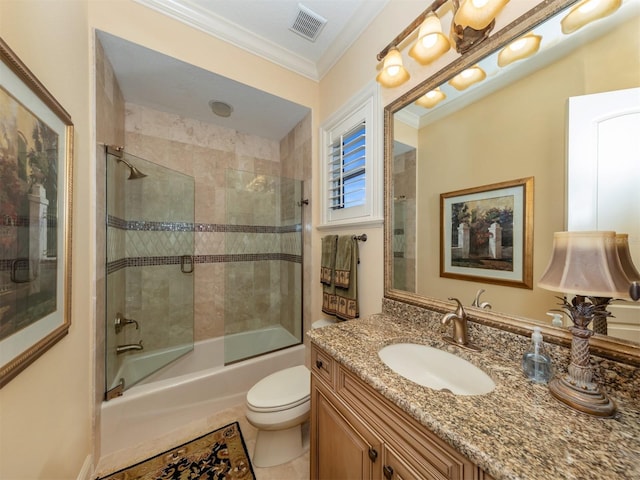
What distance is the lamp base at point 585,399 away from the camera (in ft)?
1.86

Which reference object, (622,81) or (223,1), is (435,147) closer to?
(622,81)

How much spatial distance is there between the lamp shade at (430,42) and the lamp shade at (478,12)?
84 millimetres

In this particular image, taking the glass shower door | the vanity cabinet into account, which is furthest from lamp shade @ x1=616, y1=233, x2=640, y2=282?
the glass shower door

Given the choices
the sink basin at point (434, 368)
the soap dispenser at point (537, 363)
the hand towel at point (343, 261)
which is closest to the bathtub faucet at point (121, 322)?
the hand towel at point (343, 261)

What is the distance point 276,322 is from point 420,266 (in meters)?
1.71

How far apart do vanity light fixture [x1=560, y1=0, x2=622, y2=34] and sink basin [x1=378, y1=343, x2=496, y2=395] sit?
1198 millimetres

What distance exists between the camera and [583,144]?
0.74 metres

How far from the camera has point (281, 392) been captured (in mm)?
1359

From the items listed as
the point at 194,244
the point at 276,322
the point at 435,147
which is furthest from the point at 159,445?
the point at 435,147

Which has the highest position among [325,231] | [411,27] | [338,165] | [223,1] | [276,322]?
[223,1]

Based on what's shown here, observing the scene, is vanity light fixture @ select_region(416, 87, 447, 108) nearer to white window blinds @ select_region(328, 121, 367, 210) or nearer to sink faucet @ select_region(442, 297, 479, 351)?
white window blinds @ select_region(328, 121, 367, 210)

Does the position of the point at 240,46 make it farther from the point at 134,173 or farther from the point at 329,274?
the point at 329,274

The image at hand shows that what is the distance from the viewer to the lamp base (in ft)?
1.86

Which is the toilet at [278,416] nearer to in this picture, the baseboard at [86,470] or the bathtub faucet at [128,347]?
the baseboard at [86,470]
